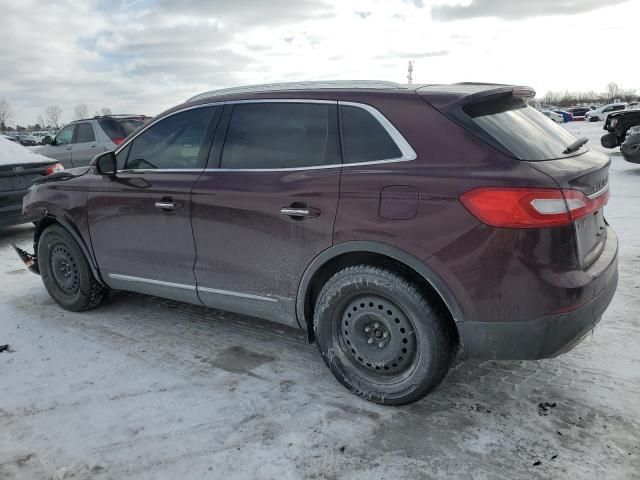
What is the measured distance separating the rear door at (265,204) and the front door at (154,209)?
141 mm

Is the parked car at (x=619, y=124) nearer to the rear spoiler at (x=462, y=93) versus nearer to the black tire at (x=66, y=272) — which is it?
the rear spoiler at (x=462, y=93)

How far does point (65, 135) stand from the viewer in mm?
13125

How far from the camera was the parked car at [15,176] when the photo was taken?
7051mm

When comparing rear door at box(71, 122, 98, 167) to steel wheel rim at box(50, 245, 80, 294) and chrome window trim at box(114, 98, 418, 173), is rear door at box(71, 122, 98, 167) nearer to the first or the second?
steel wheel rim at box(50, 245, 80, 294)

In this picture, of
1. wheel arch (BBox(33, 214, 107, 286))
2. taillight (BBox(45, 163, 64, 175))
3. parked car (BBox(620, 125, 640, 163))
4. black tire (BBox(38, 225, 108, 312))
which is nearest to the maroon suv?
wheel arch (BBox(33, 214, 107, 286))

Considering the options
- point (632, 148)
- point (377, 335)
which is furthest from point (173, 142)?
point (632, 148)

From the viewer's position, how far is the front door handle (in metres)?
3.02

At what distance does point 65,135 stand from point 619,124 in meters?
14.1

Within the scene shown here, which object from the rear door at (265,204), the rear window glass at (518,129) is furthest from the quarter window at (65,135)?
the rear window glass at (518,129)

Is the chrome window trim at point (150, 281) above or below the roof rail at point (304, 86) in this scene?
below

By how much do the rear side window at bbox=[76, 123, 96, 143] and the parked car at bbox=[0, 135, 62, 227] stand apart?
4.77 metres

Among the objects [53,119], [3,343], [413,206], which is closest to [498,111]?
[413,206]

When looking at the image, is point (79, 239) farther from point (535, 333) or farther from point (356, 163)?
point (535, 333)

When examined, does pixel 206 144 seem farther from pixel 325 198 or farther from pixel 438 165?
pixel 438 165
